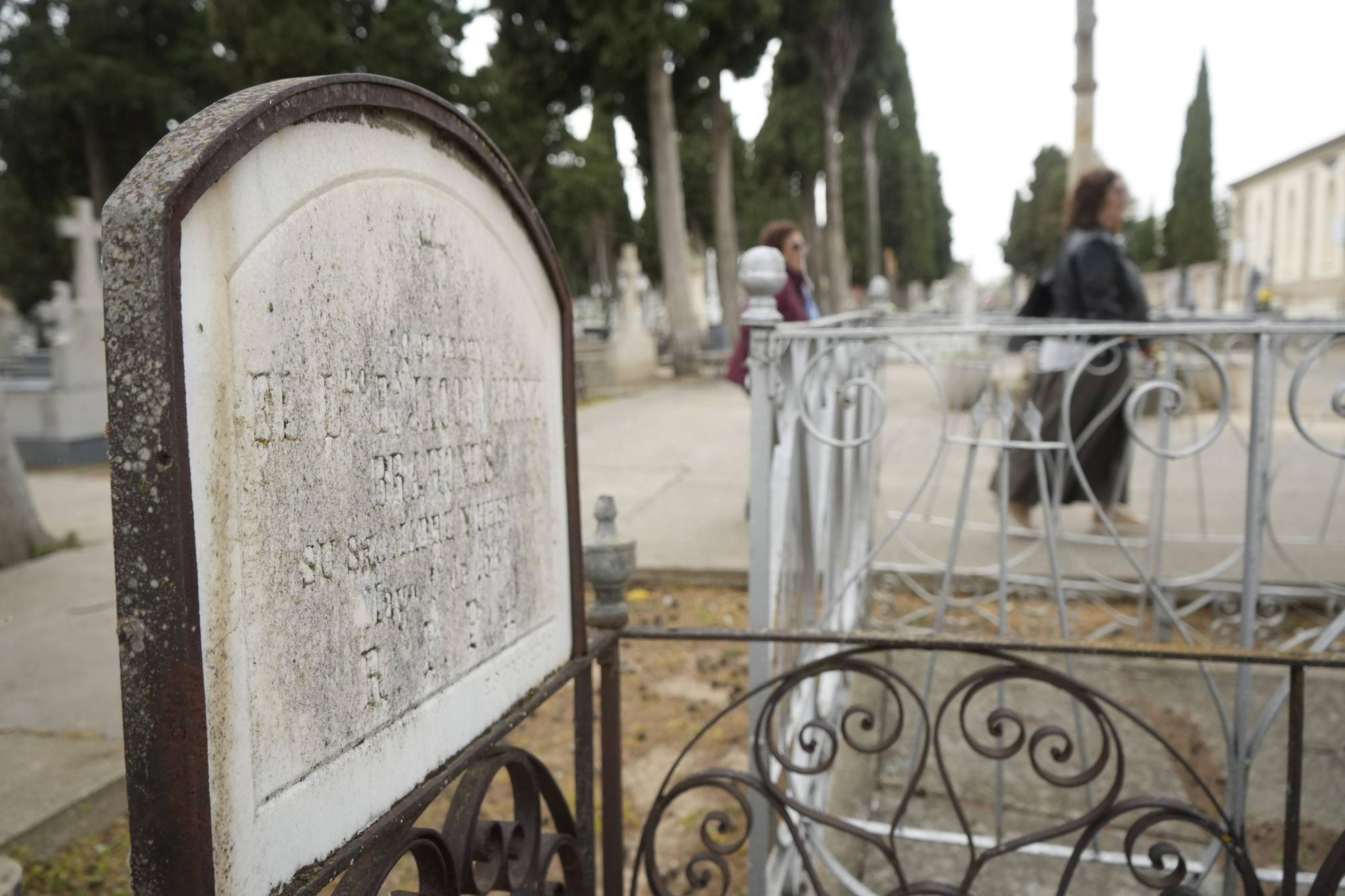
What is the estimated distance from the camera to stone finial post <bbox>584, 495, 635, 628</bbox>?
1723 mm

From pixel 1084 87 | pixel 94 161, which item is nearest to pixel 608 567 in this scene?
pixel 1084 87

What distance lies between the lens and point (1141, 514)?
18.9ft

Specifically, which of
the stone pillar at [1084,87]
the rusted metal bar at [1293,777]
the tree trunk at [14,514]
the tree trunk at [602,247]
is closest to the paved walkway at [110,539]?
the tree trunk at [14,514]

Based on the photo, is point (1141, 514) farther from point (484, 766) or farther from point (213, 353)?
point (213, 353)

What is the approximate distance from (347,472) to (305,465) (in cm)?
7

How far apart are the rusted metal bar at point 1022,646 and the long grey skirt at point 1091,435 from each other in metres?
2.58

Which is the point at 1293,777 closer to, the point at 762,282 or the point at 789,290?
the point at 762,282

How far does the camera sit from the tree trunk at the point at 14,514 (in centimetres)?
521

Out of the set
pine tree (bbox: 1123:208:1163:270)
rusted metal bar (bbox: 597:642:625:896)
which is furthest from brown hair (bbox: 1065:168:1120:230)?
pine tree (bbox: 1123:208:1163:270)

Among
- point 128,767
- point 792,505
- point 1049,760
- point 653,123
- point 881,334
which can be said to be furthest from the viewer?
point 653,123

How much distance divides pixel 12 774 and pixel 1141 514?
18.5ft

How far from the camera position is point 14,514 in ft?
17.2

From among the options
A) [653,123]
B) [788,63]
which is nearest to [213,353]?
[653,123]

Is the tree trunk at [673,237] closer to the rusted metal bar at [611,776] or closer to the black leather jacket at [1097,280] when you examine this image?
the black leather jacket at [1097,280]
